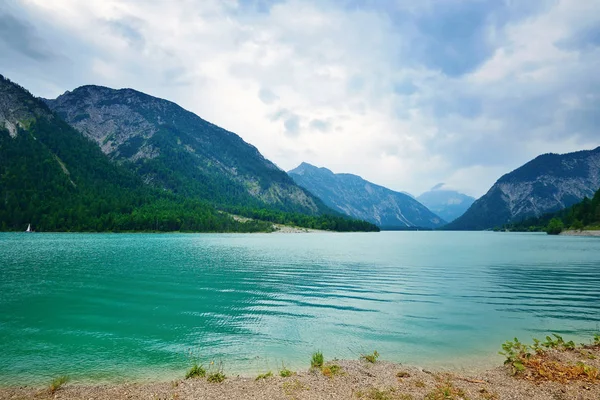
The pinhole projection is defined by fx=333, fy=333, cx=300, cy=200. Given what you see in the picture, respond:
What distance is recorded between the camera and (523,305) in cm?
3488

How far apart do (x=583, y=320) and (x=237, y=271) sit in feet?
151

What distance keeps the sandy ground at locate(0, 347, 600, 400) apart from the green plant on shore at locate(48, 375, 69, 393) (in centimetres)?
19

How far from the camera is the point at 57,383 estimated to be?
15.2 m

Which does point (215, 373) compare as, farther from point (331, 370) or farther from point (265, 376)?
point (331, 370)

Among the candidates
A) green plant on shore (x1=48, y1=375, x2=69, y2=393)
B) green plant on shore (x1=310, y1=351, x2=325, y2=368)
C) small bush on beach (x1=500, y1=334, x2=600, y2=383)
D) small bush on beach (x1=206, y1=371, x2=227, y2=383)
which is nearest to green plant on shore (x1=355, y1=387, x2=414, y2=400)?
green plant on shore (x1=310, y1=351, x2=325, y2=368)

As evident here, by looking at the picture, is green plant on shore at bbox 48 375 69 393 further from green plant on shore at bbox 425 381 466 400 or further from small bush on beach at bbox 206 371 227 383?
green plant on shore at bbox 425 381 466 400

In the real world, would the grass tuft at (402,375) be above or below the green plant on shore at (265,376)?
above

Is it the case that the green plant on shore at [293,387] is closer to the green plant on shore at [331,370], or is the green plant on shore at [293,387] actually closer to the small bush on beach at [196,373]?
the green plant on shore at [331,370]

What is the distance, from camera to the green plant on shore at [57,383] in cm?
1479

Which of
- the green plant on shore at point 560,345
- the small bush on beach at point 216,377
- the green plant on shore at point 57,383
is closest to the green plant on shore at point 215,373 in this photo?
the small bush on beach at point 216,377

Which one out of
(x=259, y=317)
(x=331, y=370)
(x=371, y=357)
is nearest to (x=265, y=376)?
(x=331, y=370)

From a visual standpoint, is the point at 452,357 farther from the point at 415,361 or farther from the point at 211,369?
the point at 211,369

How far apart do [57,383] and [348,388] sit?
1324 cm

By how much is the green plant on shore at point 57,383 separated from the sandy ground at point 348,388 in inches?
7.5
